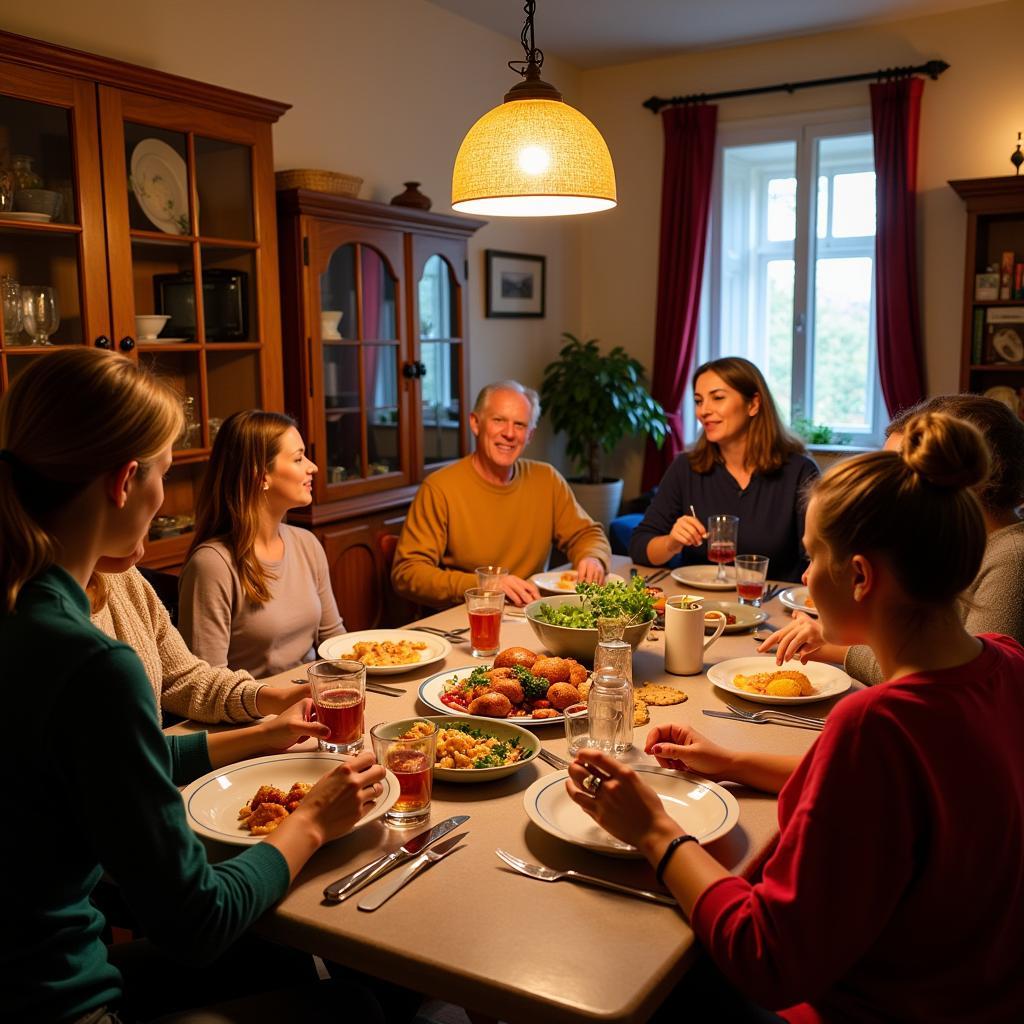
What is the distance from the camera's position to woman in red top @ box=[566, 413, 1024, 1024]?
1021 millimetres

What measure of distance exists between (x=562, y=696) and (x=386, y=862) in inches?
21.5

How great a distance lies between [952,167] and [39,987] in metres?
5.28

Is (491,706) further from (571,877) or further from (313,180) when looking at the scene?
(313,180)

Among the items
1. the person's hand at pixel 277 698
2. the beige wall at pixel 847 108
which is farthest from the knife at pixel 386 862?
the beige wall at pixel 847 108

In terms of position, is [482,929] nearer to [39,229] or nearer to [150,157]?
[39,229]

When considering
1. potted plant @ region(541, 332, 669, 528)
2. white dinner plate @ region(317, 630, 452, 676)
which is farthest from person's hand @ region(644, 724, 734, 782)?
potted plant @ region(541, 332, 669, 528)

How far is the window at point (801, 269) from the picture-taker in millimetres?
5438

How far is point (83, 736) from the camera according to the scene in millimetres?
1010

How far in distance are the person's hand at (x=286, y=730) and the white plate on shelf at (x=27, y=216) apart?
1690mm

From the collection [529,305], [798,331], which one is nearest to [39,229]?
[529,305]

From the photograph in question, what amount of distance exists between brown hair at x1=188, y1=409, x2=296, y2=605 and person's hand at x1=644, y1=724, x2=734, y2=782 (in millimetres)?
1062

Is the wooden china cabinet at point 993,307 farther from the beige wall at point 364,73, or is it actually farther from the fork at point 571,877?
the fork at point 571,877

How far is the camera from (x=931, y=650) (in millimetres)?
1115

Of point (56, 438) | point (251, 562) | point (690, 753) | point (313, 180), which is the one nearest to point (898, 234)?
point (313, 180)
